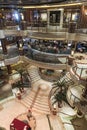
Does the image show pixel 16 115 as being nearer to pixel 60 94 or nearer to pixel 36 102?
pixel 36 102

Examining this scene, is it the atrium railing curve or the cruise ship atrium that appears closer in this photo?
the cruise ship atrium

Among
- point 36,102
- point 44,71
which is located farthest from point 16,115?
point 44,71

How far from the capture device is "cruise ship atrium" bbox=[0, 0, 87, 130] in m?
13.6

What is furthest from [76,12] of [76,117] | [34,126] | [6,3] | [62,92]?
[34,126]

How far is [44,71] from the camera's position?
21797 mm

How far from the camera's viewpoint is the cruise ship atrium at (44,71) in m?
13.6

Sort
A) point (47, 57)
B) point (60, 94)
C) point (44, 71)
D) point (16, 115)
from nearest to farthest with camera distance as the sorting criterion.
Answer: point (16, 115) < point (60, 94) < point (47, 57) < point (44, 71)

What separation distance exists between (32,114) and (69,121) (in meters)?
4.13

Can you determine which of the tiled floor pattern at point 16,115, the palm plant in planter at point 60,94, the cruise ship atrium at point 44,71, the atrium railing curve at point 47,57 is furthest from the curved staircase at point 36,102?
the atrium railing curve at point 47,57

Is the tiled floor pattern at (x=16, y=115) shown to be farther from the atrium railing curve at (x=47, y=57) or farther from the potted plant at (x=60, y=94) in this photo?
the atrium railing curve at (x=47, y=57)

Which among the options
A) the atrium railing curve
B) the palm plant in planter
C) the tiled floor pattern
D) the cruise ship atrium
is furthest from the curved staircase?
the atrium railing curve

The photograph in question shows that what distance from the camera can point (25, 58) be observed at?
58.2 feet

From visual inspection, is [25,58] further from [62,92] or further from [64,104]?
[64,104]

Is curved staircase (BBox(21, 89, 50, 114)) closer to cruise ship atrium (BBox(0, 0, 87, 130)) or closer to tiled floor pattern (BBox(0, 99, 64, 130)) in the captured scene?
cruise ship atrium (BBox(0, 0, 87, 130))
